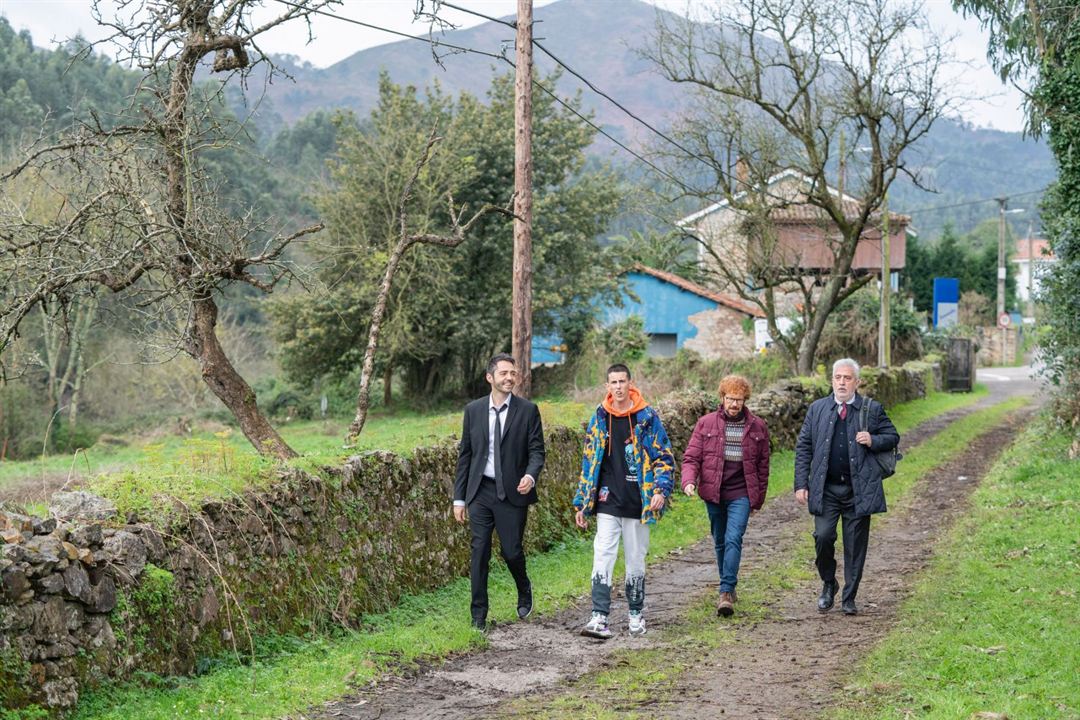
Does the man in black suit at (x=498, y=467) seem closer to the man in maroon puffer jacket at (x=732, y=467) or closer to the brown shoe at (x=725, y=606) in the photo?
the man in maroon puffer jacket at (x=732, y=467)

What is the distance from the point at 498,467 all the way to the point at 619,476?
35.7 inches

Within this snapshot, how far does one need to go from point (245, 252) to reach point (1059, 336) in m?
13.6

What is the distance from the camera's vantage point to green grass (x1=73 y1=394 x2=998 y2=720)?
6418mm

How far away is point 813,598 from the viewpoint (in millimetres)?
9953

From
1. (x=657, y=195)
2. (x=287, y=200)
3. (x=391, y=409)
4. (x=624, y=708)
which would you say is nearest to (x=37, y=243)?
(x=624, y=708)

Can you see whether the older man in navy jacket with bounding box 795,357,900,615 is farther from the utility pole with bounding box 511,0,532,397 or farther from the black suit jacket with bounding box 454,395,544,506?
the utility pole with bounding box 511,0,532,397

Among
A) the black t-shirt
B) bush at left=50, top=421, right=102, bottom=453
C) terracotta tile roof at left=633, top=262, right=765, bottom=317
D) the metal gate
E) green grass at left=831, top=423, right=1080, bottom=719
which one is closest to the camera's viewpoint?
green grass at left=831, top=423, right=1080, bottom=719

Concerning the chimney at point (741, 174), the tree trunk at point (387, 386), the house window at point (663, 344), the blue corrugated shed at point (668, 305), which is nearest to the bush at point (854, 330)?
the blue corrugated shed at point (668, 305)

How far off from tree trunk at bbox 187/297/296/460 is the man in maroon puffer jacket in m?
4.40

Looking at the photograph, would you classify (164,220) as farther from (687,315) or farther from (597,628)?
(687,315)

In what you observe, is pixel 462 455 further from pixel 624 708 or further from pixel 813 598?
pixel 813 598

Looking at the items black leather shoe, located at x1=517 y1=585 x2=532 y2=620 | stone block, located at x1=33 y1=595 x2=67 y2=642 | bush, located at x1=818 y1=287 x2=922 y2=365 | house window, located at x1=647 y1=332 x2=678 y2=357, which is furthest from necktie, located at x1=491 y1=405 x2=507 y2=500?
house window, located at x1=647 y1=332 x2=678 y2=357

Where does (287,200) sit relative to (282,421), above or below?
above

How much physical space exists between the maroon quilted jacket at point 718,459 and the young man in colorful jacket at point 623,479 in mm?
682
